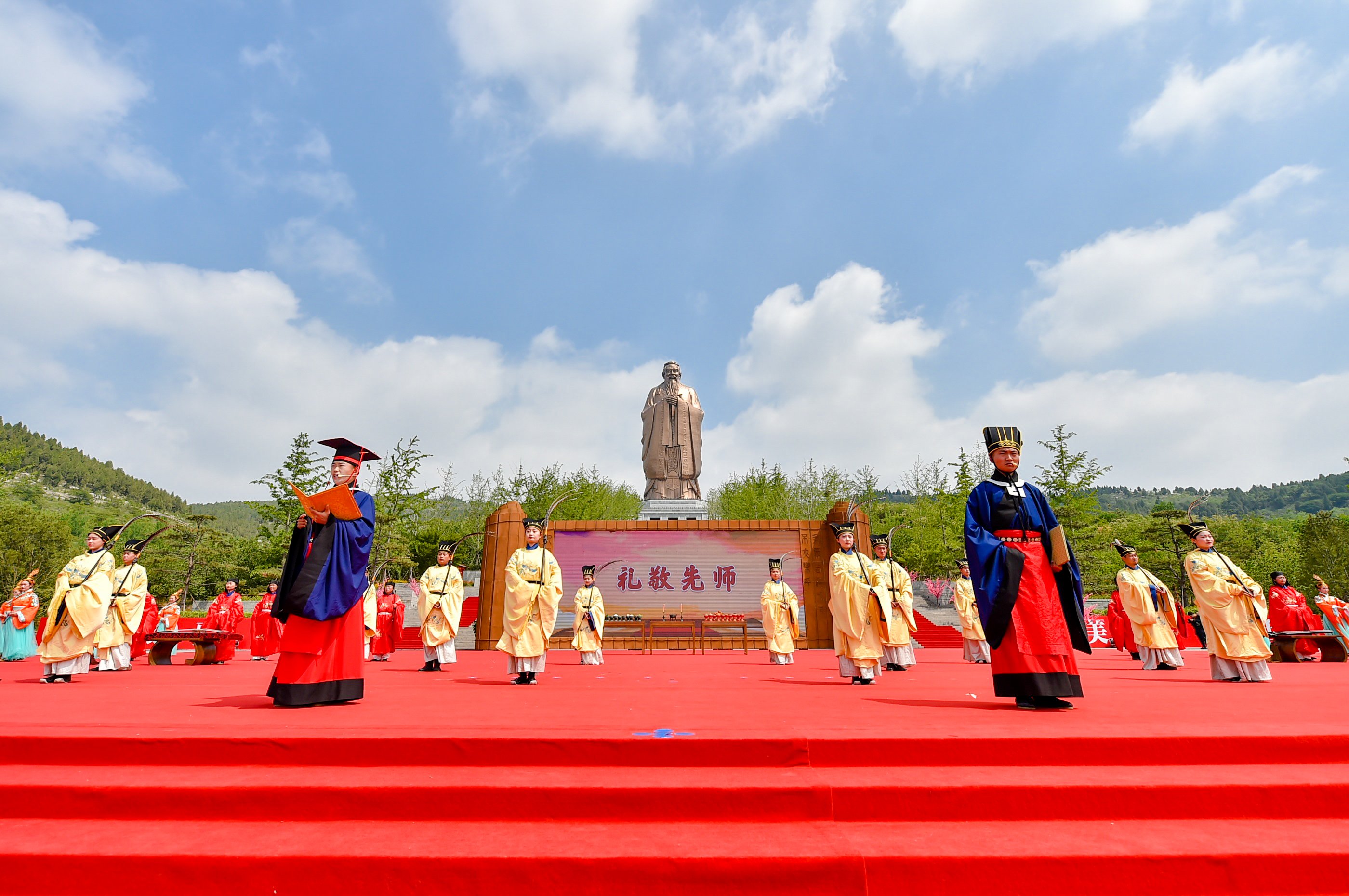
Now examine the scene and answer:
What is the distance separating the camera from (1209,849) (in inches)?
94.5

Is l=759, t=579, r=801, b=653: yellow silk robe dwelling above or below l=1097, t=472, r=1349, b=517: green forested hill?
below

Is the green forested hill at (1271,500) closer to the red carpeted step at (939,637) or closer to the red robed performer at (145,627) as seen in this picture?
the red carpeted step at (939,637)

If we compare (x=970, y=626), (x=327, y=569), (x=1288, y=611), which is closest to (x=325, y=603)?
(x=327, y=569)

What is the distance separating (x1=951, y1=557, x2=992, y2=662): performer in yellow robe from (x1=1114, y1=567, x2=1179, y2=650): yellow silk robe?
238 centimetres

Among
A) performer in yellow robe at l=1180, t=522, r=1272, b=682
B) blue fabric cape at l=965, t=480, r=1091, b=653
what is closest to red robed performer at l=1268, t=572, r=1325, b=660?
performer in yellow robe at l=1180, t=522, r=1272, b=682

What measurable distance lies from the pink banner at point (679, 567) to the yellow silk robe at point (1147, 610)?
7.95 m

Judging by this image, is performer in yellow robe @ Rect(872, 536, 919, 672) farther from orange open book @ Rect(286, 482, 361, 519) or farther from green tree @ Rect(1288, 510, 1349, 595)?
green tree @ Rect(1288, 510, 1349, 595)

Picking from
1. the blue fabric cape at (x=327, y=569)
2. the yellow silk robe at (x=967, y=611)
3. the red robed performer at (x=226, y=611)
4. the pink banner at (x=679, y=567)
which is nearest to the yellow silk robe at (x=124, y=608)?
the red robed performer at (x=226, y=611)

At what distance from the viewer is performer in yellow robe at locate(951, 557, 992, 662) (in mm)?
12289

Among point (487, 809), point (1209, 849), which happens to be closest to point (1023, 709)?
point (1209, 849)

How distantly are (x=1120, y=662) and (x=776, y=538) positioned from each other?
811 centimetres

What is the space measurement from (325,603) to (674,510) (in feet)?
58.2

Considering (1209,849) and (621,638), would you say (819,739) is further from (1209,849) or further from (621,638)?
(621,638)

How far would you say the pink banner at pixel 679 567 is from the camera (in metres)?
17.2
